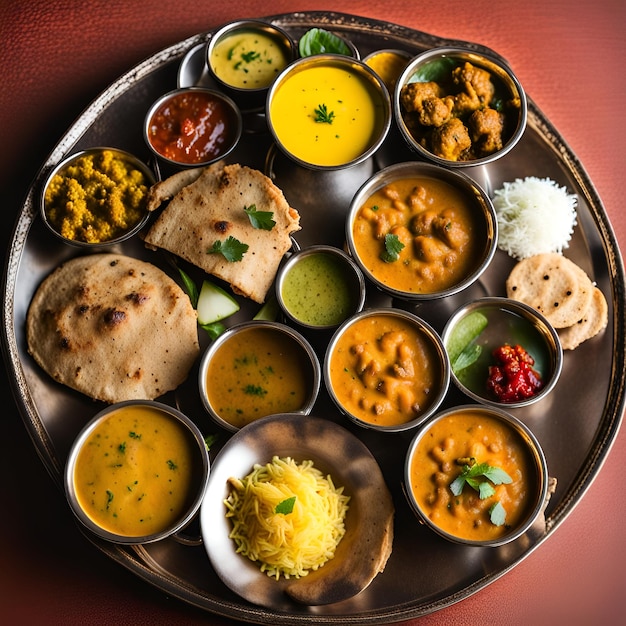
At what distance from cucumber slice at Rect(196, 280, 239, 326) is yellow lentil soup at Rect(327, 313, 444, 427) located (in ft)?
2.43

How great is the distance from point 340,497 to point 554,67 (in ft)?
12.1

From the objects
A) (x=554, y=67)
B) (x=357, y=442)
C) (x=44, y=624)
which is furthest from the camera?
(x=554, y=67)

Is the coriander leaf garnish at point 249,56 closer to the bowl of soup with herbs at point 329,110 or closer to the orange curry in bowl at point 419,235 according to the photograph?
the bowl of soup with herbs at point 329,110

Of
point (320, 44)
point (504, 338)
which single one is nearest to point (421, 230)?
point (504, 338)

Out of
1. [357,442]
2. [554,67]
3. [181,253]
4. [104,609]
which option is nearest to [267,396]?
[357,442]

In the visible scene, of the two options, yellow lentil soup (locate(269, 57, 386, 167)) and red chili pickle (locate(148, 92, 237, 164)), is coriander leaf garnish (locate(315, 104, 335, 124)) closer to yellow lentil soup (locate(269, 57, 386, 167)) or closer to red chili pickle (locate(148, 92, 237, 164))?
yellow lentil soup (locate(269, 57, 386, 167))

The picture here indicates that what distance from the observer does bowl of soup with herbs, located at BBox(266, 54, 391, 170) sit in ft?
15.1

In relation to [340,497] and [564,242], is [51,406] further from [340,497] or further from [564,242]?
[564,242]

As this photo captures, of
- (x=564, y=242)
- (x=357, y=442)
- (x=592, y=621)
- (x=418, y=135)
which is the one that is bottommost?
(x=592, y=621)

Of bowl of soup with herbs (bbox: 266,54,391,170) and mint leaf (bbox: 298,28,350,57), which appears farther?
mint leaf (bbox: 298,28,350,57)

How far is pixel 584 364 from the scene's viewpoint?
4.65 meters

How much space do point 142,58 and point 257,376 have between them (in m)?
2.52

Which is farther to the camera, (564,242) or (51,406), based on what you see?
(564,242)

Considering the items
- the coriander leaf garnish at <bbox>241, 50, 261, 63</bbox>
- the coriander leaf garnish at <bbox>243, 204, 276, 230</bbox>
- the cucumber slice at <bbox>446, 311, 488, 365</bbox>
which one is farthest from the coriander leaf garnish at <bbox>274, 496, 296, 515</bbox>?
the coriander leaf garnish at <bbox>241, 50, 261, 63</bbox>
